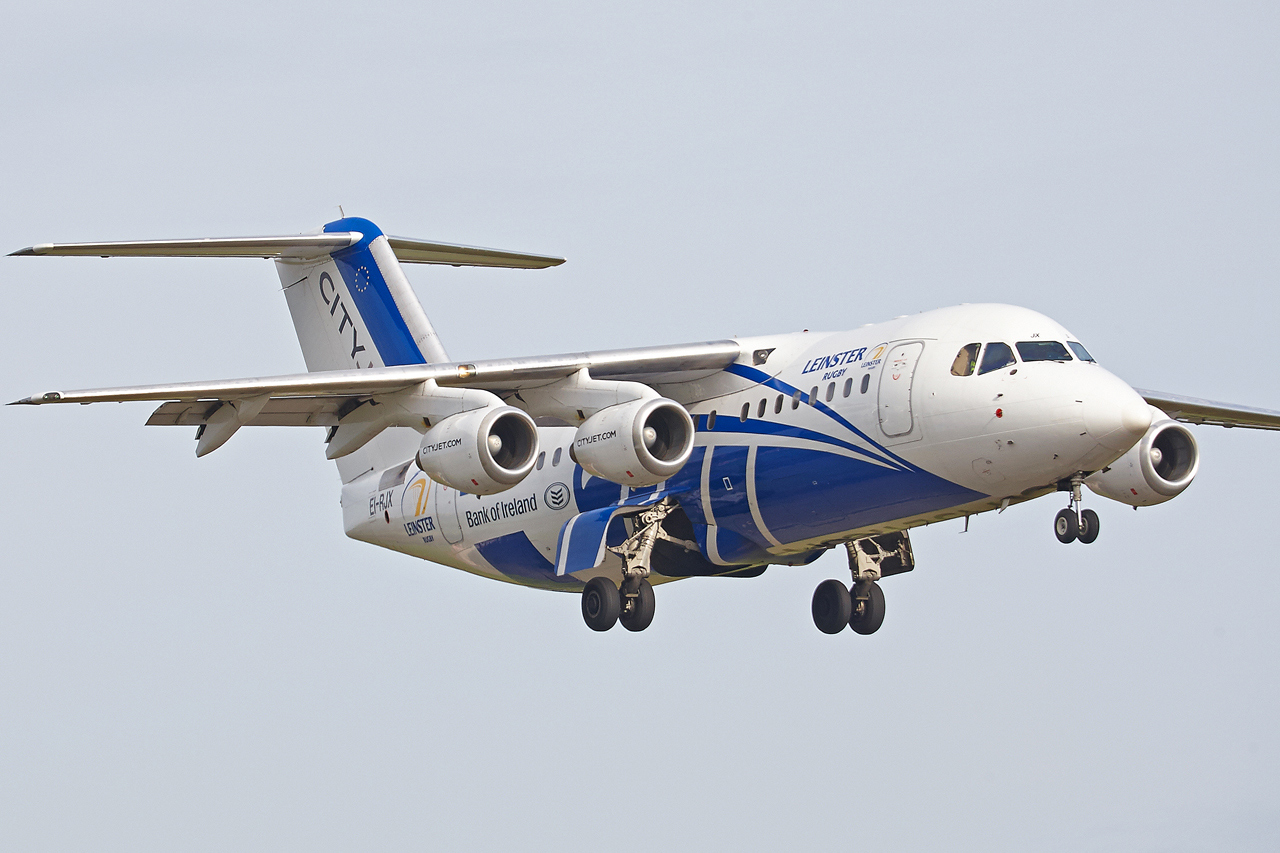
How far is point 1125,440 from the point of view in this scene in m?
14.2

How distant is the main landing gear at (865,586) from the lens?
57.8ft

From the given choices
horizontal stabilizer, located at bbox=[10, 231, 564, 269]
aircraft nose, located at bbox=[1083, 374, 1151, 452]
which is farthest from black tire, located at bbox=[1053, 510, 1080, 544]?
horizontal stabilizer, located at bbox=[10, 231, 564, 269]

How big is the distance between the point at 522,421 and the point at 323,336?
17.4 feet

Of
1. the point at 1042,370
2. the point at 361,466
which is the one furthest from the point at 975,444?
the point at 361,466

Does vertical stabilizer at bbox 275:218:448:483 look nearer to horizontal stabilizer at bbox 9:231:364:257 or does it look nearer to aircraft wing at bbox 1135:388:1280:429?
horizontal stabilizer at bbox 9:231:364:257

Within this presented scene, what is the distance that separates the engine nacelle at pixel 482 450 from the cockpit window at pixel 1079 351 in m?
4.21

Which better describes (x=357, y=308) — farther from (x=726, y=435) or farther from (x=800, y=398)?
(x=800, y=398)

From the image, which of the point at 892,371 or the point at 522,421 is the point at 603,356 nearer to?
the point at 522,421

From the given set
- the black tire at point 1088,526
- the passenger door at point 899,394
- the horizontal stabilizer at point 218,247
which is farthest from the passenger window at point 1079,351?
the horizontal stabilizer at point 218,247

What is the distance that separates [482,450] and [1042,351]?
437 cm

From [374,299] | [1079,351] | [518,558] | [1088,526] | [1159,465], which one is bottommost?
[1088,526]

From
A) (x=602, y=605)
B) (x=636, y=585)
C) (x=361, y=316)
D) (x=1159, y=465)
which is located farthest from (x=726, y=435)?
(x=361, y=316)

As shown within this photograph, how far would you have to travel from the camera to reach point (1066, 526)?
50.2 ft

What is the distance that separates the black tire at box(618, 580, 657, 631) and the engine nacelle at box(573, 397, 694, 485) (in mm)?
1741
